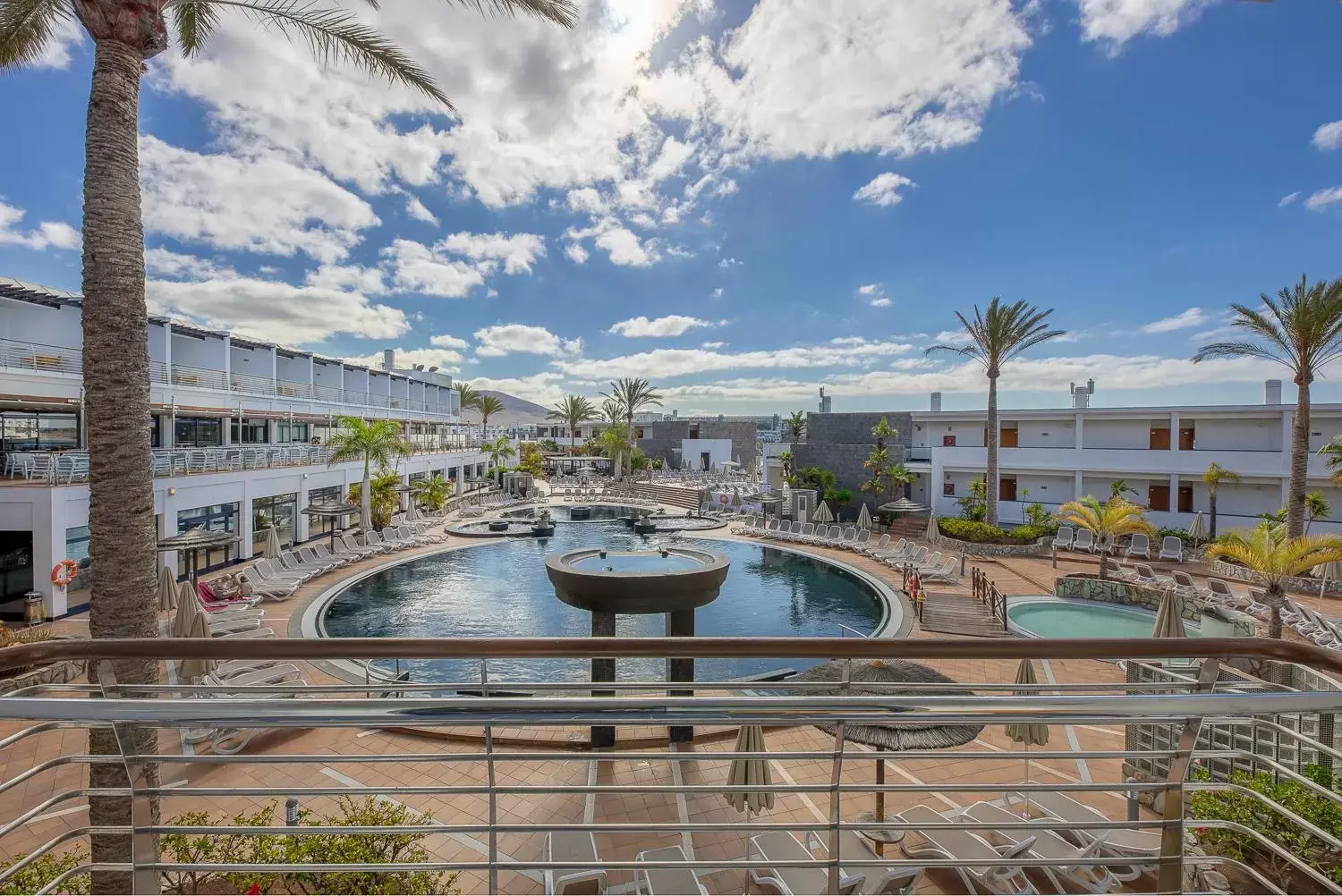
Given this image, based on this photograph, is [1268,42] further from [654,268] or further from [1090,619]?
[654,268]

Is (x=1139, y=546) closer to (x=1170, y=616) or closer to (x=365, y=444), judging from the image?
(x=1170, y=616)

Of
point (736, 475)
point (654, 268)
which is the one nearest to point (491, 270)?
point (654, 268)

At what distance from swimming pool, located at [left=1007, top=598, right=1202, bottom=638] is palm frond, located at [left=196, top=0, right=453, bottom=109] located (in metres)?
16.6

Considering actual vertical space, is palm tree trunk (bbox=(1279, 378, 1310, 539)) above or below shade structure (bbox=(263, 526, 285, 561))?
above

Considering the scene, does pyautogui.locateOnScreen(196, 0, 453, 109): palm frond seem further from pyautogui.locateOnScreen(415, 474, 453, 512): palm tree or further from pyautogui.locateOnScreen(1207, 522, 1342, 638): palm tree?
pyautogui.locateOnScreen(415, 474, 453, 512): palm tree

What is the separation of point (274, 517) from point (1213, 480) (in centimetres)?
3897

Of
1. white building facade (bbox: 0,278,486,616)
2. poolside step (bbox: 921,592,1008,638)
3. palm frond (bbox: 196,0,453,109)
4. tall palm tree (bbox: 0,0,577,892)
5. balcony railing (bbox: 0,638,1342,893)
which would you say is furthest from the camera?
white building facade (bbox: 0,278,486,616)

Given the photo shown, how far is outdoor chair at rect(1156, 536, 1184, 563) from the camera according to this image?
20625 mm

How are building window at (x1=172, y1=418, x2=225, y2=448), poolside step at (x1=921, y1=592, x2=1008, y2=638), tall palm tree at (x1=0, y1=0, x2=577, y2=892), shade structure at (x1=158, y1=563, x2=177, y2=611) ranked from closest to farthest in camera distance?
tall palm tree at (x1=0, y1=0, x2=577, y2=892)
shade structure at (x1=158, y1=563, x2=177, y2=611)
poolside step at (x1=921, y1=592, x2=1008, y2=638)
building window at (x1=172, y1=418, x2=225, y2=448)

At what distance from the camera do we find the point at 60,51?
641 cm

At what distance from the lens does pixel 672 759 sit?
3.28m

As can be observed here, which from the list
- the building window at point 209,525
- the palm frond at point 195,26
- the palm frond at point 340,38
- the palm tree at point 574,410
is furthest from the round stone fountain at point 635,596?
the palm tree at point 574,410

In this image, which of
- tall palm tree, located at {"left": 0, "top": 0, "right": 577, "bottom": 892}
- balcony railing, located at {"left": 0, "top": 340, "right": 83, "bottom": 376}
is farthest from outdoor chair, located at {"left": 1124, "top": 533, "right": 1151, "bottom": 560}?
Answer: balcony railing, located at {"left": 0, "top": 340, "right": 83, "bottom": 376}

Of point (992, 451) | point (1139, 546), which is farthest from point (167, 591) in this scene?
point (1139, 546)
